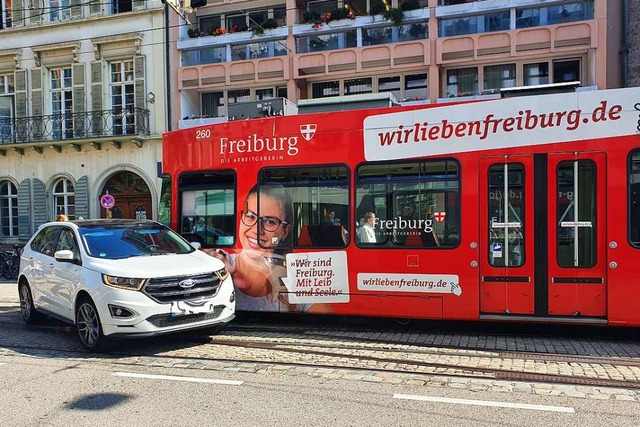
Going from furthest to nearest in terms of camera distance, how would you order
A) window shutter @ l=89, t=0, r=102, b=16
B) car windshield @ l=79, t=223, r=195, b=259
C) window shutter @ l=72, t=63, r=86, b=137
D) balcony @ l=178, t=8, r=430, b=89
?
window shutter @ l=72, t=63, r=86, b=137 < window shutter @ l=89, t=0, r=102, b=16 < balcony @ l=178, t=8, r=430, b=89 < car windshield @ l=79, t=223, r=195, b=259

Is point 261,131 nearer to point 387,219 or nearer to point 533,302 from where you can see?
point 387,219

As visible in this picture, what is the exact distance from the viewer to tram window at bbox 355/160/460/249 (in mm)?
7301

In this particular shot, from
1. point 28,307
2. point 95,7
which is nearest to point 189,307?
point 28,307

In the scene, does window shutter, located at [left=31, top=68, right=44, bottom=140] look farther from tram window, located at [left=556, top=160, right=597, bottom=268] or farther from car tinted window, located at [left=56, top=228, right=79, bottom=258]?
tram window, located at [left=556, top=160, right=597, bottom=268]

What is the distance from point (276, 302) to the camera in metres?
8.22

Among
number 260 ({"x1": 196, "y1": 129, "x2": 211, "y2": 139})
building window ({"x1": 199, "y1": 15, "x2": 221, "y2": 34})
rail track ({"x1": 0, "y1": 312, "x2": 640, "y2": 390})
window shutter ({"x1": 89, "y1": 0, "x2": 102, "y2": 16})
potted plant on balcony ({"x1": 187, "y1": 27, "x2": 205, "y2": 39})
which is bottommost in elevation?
rail track ({"x1": 0, "y1": 312, "x2": 640, "y2": 390})

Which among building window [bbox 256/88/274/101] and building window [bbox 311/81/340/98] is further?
building window [bbox 256/88/274/101]

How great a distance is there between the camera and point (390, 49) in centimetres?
1870

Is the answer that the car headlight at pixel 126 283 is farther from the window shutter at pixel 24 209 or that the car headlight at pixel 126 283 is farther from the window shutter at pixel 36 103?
the window shutter at pixel 24 209

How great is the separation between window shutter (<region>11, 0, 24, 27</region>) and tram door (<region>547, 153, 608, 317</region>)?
78.3 ft

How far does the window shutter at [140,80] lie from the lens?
21.7 metres


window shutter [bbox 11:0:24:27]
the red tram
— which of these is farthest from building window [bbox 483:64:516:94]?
window shutter [bbox 11:0:24:27]

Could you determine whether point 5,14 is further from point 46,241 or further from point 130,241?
point 130,241

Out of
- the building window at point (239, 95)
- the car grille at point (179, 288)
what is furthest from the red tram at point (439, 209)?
the building window at point (239, 95)
